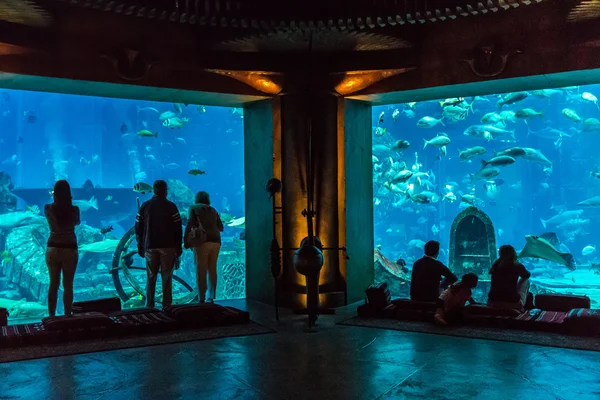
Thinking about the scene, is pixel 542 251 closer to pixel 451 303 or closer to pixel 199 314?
pixel 451 303

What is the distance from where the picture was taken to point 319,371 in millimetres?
4344

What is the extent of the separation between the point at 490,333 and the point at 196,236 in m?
4.18

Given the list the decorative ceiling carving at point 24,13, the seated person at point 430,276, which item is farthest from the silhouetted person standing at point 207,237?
the decorative ceiling carving at point 24,13

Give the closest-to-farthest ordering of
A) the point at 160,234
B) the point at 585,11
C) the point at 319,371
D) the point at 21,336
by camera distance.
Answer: the point at 319,371, the point at 21,336, the point at 585,11, the point at 160,234

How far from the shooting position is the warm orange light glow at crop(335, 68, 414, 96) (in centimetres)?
792

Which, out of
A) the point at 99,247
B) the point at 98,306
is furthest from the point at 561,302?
the point at 99,247

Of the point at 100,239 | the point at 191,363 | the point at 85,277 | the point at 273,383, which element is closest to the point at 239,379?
the point at 273,383

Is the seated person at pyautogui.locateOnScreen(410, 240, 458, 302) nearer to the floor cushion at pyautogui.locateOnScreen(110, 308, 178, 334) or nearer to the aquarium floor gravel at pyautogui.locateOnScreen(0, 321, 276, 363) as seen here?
the aquarium floor gravel at pyautogui.locateOnScreen(0, 321, 276, 363)

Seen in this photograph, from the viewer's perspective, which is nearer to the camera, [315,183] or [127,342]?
[127,342]

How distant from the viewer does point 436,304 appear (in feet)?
20.8

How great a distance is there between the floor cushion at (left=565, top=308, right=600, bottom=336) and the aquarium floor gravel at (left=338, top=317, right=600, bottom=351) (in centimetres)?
12

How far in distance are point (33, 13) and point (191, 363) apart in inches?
191

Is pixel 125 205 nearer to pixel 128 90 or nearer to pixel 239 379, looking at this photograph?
pixel 128 90

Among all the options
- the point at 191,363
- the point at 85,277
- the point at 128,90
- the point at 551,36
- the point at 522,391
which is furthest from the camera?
the point at 85,277
